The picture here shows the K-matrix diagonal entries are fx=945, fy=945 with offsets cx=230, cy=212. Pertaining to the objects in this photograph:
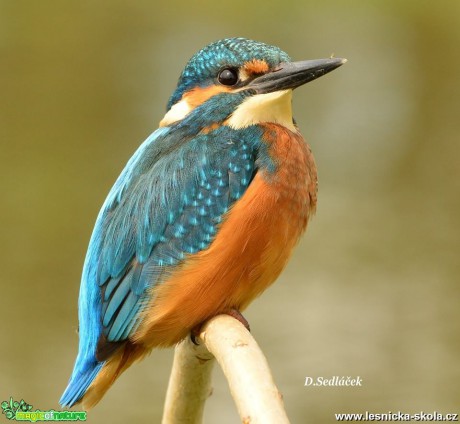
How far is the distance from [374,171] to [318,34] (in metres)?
0.82

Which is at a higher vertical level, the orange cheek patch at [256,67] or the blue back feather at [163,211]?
the orange cheek patch at [256,67]

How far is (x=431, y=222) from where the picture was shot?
498 cm

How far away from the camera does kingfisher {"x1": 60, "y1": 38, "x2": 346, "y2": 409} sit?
2.80 metres

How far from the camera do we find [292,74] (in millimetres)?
2875

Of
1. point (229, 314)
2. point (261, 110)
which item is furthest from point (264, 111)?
point (229, 314)

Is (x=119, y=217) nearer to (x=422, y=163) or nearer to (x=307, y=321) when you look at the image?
Answer: (x=307, y=321)

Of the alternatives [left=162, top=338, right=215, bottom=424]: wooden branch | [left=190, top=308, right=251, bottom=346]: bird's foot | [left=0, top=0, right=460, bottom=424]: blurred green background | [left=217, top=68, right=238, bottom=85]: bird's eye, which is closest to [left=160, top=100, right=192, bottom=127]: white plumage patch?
[left=217, top=68, right=238, bottom=85]: bird's eye

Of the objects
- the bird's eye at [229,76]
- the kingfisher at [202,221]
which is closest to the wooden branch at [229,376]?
the kingfisher at [202,221]

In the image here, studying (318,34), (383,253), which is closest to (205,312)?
(383,253)

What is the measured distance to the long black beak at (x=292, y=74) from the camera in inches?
113

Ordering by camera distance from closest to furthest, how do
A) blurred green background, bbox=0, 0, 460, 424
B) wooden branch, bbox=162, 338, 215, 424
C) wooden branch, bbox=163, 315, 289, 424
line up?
1. wooden branch, bbox=163, 315, 289, 424
2. wooden branch, bbox=162, 338, 215, 424
3. blurred green background, bbox=0, 0, 460, 424

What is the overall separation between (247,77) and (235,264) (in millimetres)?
596

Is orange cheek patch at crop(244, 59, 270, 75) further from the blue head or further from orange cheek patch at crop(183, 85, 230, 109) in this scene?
orange cheek patch at crop(183, 85, 230, 109)

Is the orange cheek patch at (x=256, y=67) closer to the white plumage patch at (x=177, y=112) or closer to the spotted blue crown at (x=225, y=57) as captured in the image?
the spotted blue crown at (x=225, y=57)
